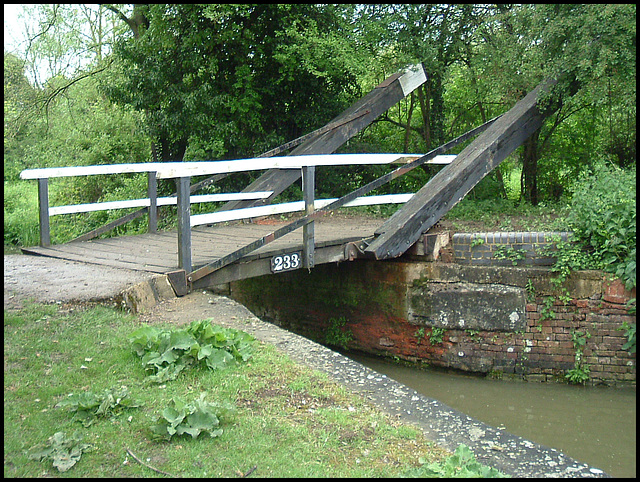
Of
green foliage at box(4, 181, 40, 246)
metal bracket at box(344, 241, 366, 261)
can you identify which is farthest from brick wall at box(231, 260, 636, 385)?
green foliage at box(4, 181, 40, 246)

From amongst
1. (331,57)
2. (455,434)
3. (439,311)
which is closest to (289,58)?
(331,57)

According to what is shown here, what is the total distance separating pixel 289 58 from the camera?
10953 mm

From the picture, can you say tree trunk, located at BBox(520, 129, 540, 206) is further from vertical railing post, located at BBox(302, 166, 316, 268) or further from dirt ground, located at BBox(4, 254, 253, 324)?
dirt ground, located at BBox(4, 254, 253, 324)

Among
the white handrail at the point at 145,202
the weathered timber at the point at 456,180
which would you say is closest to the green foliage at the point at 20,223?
the white handrail at the point at 145,202

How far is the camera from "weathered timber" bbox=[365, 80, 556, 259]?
24.5 feet

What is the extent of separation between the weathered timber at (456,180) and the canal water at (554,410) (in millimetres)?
1740

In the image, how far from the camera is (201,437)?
11.2 ft

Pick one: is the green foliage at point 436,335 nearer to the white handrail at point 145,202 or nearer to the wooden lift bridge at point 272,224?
the wooden lift bridge at point 272,224

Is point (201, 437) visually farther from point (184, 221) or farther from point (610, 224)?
point (610, 224)

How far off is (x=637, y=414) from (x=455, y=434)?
3.85 m

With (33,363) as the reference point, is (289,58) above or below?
above

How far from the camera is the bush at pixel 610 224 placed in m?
6.88

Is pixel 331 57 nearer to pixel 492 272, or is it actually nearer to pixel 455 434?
pixel 492 272

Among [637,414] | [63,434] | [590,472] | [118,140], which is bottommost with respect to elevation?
[637,414]
